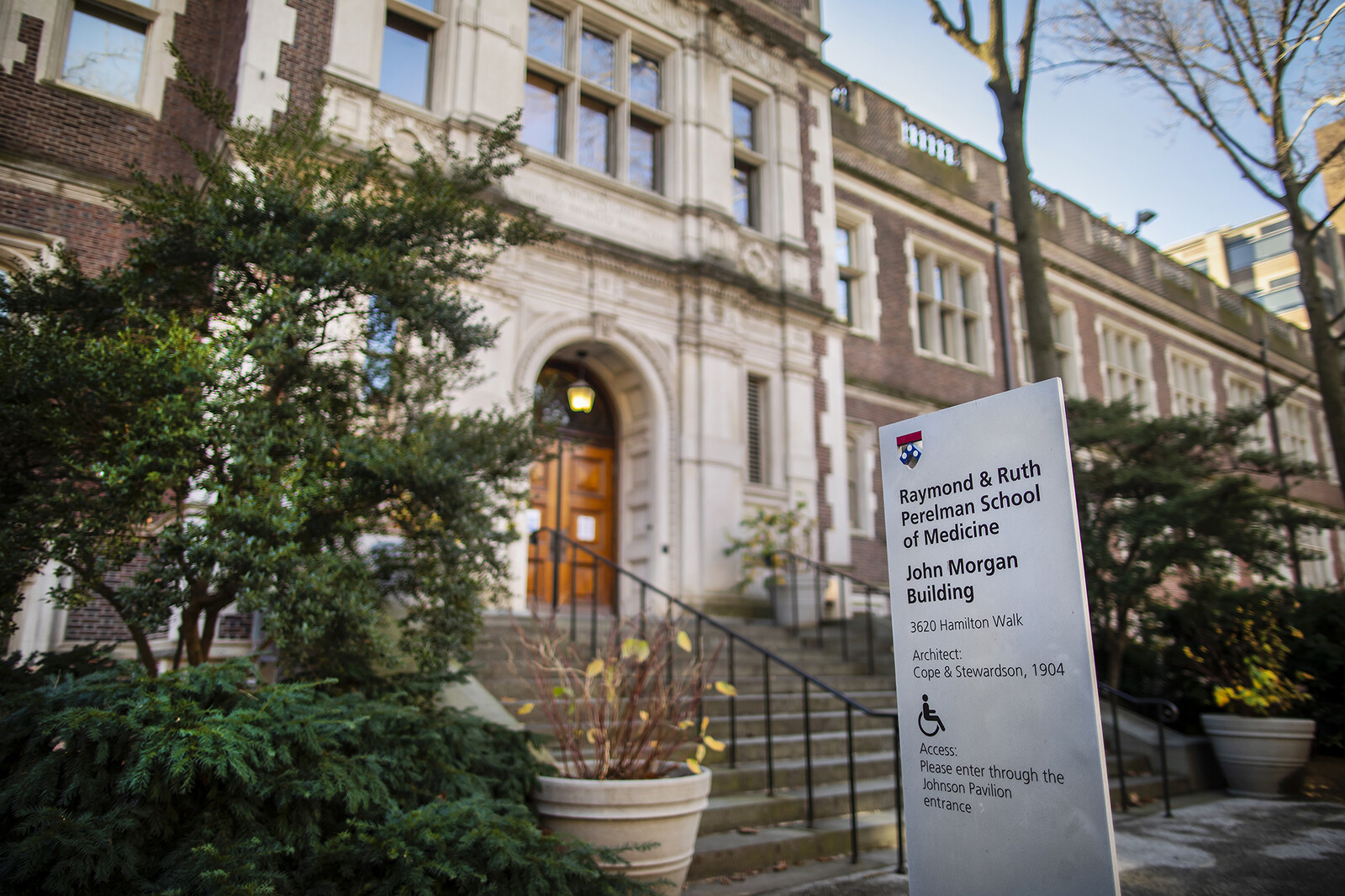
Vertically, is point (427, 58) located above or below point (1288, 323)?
below

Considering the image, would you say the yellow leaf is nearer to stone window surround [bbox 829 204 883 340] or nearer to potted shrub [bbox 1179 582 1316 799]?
potted shrub [bbox 1179 582 1316 799]

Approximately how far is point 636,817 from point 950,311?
14.1m

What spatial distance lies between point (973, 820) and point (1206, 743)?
23.3ft

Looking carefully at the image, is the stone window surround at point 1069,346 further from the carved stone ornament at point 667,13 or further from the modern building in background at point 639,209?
the carved stone ornament at point 667,13

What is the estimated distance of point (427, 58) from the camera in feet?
32.1

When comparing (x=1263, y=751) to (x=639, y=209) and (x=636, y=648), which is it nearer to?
(x=636, y=648)

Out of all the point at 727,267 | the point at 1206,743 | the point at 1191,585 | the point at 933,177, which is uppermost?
the point at 933,177

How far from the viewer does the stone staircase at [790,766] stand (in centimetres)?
520

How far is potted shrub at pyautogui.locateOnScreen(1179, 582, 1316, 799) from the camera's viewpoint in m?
8.03

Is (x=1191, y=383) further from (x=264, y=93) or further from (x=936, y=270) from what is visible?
(x=264, y=93)

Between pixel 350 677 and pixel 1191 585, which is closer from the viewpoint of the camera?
pixel 350 677

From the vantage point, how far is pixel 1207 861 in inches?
214

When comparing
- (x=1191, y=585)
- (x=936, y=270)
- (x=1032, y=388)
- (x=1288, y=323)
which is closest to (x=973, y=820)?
(x=1032, y=388)

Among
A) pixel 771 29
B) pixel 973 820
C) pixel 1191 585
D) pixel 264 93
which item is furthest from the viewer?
pixel 771 29
